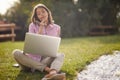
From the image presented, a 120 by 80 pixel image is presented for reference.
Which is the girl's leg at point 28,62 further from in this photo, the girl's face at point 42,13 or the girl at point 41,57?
the girl's face at point 42,13

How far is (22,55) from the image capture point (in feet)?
22.7

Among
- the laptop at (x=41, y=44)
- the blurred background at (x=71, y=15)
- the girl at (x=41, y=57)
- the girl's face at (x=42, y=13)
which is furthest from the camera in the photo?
the blurred background at (x=71, y=15)

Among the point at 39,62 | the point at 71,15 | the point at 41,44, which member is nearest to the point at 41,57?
the point at 39,62

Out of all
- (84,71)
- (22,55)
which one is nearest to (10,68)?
(22,55)

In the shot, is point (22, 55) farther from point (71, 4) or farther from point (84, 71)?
point (71, 4)

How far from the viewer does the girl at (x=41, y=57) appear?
6837 mm

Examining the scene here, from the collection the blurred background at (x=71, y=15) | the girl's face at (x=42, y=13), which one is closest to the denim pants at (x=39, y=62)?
the girl's face at (x=42, y=13)

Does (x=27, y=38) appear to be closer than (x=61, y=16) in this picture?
Yes

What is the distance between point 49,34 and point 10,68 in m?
1.21

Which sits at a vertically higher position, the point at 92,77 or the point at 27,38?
the point at 27,38

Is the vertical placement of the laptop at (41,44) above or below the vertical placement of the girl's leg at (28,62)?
above

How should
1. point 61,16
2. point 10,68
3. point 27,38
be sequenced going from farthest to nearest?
point 61,16 < point 10,68 < point 27,38

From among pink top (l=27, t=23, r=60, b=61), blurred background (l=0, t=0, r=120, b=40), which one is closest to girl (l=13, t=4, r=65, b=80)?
pink top (l=27, t=23, r=60, b=61)

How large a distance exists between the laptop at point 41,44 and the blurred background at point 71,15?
42.3 feet
